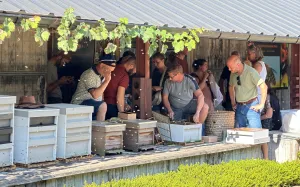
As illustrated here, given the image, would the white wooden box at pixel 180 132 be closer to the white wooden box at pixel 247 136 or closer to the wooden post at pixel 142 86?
the wooden post at pixel 142 86

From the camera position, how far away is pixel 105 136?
9.41m

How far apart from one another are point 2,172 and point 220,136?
15.5 ft

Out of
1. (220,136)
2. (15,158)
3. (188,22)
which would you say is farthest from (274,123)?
(15,158)

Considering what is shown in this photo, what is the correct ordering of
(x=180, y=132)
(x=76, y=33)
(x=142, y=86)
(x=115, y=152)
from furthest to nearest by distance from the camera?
(x=142, y=86)
(x=180, y=132)
(x=115, y=152)
(x=76, y=33)

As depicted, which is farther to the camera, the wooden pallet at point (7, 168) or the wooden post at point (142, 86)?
the wooden post at point (142, 86)

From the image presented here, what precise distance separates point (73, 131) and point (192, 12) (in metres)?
3.73

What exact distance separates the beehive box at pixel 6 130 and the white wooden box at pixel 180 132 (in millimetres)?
3280

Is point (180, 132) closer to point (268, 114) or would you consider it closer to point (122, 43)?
point (268, 114)

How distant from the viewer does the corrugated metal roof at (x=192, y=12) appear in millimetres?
8594

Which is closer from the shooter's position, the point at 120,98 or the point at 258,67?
the point at 120,98

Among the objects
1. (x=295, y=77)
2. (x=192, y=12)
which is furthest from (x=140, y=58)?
(x=295, y=77)

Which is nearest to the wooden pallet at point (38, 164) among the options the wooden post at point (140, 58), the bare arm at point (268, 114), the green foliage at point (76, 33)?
the green foliage at point (76, 33)

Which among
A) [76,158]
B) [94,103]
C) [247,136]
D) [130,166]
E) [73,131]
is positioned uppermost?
[94,103]

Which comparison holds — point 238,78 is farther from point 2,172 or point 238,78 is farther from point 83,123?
point 2,172
